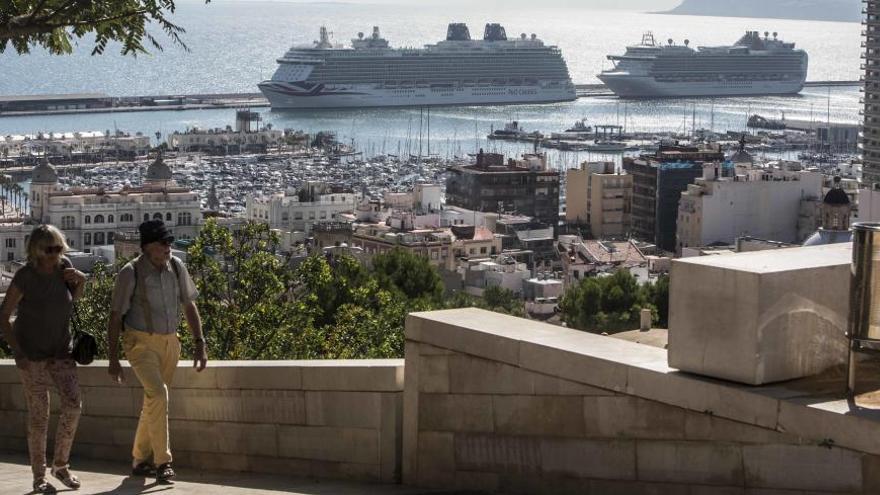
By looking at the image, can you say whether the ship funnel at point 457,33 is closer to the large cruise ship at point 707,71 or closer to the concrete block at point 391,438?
the large cruise ship at point 707,71

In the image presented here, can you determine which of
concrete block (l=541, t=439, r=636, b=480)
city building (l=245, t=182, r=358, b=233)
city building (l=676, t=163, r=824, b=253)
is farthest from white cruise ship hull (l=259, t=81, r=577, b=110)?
concrete block (l=541, t=439, r=636, b=480)

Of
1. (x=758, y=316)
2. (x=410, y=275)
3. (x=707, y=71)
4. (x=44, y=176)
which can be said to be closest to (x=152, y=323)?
(x=758, y=316)

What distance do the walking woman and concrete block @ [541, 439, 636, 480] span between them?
1352 millimetres

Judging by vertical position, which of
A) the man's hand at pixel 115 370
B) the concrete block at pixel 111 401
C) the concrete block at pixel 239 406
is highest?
the man's hand at pixel 115 370

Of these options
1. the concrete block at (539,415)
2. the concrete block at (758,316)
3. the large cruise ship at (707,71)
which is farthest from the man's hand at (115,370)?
the large cruise ship at (707,71)

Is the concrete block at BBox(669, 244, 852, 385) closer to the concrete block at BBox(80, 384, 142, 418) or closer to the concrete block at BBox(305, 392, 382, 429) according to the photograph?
the concrete block at BBox(305, 392, 382, 429)

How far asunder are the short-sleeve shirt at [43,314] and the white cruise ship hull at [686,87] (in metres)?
111

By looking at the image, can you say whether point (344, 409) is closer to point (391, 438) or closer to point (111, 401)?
point (391, 438)

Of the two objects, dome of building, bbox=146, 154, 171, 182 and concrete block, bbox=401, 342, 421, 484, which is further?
dome of building, bbox=146, 154, 171, 182

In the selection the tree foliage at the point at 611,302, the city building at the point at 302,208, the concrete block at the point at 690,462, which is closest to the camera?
the concrete block at the point at 690,462

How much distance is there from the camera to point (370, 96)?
10544cm

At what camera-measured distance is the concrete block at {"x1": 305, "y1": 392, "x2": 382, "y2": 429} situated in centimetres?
526

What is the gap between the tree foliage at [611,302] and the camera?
2878 cm

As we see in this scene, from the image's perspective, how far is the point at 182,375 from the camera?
5.77 metres
